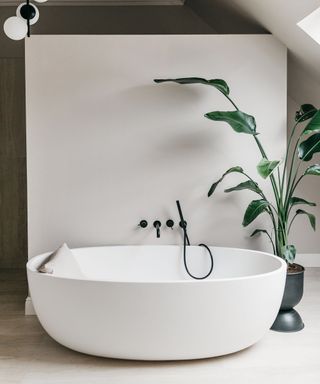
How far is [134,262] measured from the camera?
13.0ft

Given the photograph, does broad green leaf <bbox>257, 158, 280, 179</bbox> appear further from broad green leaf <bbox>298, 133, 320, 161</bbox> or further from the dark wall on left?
the dark wall on left

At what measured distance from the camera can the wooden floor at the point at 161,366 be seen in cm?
278

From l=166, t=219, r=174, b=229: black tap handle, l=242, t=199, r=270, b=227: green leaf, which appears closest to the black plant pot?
l=242, t=199, r=270, b=227: green leaf

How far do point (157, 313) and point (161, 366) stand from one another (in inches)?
13.7

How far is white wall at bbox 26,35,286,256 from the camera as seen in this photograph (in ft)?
13.1

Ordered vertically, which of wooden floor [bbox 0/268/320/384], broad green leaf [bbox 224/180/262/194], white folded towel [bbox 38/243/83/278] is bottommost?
wooden floor [bbox 0/268/320/384]

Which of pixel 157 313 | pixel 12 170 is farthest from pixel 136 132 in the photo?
pixel 12 170

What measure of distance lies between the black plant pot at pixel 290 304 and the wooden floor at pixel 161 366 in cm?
6

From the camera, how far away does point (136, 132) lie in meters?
4.02

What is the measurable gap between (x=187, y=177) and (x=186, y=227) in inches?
15.0

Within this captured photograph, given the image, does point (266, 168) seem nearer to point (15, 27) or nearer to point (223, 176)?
point (223, 176)

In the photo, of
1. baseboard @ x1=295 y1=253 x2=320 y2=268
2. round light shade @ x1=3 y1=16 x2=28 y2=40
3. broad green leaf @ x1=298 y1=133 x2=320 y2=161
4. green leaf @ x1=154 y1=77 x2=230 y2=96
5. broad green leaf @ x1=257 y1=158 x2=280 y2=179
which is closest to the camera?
round light shade @ x1=3 y1=16 x2=28 y2=40

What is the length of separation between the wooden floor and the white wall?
97 cm

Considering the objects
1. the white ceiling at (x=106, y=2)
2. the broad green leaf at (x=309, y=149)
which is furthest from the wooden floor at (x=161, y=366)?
the white ceiling at (x=106, y=2)
